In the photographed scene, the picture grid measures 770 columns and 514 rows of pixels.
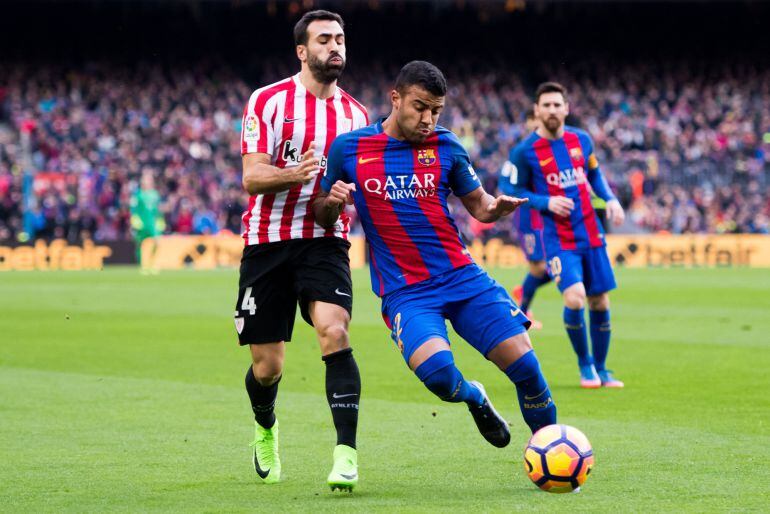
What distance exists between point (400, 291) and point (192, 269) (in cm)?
2615

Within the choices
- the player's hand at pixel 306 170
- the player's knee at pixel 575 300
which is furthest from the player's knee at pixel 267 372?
the player's knee at pixel 575 300

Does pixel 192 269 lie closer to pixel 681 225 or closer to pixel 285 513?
pixel 681 225

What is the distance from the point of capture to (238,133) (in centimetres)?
3762

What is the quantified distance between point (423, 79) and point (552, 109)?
4542 millimetres

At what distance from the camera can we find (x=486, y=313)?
5.88 meters

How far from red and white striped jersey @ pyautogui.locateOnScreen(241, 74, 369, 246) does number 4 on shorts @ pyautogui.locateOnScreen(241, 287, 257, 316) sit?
0.87 ft

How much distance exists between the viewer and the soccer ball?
5.44 m

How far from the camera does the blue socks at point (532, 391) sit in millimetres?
5840

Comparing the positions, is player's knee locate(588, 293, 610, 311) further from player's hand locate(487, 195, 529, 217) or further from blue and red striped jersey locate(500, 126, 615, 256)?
player's hand locate(487, 195, 529, 217)

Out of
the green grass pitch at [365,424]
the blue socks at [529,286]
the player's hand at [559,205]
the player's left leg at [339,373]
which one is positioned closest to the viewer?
the green grass pitch at [365,424]

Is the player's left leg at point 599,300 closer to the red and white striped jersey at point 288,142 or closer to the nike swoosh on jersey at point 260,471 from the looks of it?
the red and white striped jersey at point 288,142

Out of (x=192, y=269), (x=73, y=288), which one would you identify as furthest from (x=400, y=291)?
(x=192, y=269)

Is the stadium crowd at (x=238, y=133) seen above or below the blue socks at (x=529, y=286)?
above

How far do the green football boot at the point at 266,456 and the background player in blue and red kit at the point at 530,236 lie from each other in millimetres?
4380
